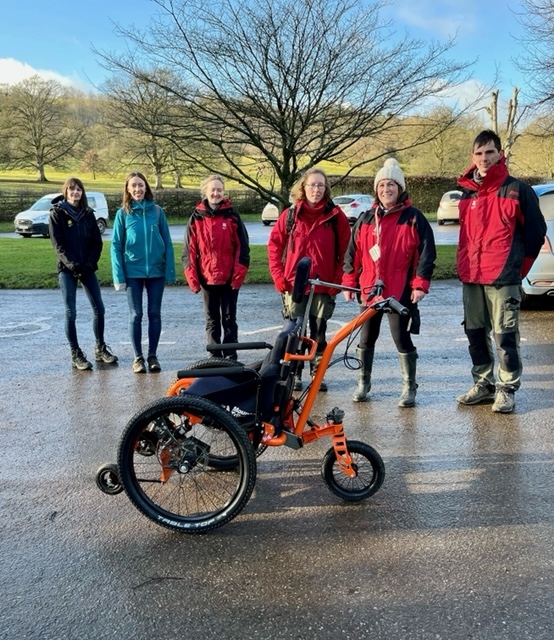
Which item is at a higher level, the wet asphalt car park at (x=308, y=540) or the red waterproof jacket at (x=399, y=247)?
the red waterproof jacket at (x=399, y=247)

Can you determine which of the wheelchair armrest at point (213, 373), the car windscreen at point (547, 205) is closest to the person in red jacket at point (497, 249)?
the wheelchair armrest at point (213, 373)

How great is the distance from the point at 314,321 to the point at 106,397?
1968 mm

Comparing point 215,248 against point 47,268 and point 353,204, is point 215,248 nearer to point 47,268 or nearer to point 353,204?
point 47,268

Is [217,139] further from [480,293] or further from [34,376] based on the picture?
[480,293]

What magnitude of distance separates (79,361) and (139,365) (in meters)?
0.66

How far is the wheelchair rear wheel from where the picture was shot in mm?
2969

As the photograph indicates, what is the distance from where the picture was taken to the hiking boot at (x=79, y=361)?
19.9ft

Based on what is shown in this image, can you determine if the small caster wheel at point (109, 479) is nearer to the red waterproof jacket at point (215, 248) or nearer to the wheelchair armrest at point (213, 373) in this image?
the wheelchair armrest at point (213, 373)

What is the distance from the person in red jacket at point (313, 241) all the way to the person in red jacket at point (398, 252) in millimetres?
231

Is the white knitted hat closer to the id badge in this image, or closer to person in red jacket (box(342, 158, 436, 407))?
person in red jacket (box(342, 158, 436, 407))

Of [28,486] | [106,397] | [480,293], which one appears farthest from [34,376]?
[480,293]

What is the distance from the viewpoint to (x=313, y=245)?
5.01 m

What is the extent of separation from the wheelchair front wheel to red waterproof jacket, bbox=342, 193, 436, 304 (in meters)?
1.72

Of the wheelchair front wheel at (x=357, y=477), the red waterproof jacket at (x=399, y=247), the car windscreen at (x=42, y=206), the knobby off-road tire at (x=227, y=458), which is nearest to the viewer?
the wheelchair front wheel at (x=357, y=477)
